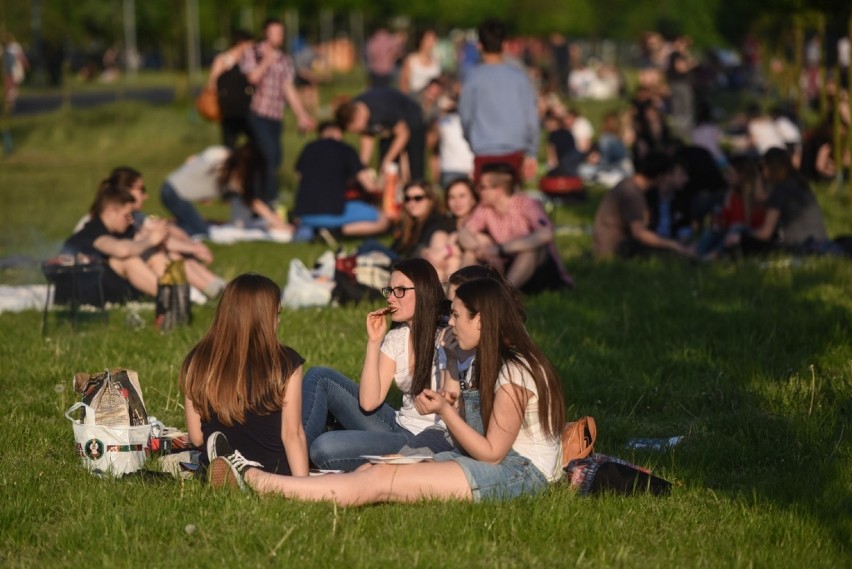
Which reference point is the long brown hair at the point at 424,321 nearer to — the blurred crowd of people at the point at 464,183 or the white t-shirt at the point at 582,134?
the blurred crowd of people at the point at 464,183

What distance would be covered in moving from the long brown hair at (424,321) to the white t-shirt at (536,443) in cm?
65

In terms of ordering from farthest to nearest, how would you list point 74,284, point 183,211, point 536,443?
point 183,211 < point 74,284 < point 536,443

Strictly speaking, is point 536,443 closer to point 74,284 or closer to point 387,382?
point 387,382

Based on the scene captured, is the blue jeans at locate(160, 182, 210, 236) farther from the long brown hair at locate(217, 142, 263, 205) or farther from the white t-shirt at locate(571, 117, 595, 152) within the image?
the white t-shirt at locate(571, 117, 595, 152)

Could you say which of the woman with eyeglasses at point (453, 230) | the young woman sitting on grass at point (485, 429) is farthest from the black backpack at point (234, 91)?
the young woman sitting on grass at point (485, 429)

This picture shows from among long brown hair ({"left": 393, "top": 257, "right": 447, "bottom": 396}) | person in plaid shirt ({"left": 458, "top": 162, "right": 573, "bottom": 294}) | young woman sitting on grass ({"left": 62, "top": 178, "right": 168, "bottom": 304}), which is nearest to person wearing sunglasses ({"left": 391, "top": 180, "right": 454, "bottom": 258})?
person in plaid shirt ({"left": 458, "top": 162, "right": 573, "bottom": 294})

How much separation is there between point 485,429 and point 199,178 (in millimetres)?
9650

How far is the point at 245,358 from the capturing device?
6.04 metres

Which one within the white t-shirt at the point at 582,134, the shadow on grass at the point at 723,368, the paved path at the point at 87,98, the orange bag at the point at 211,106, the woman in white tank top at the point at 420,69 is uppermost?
the woman in white tank top at the point at 420,69

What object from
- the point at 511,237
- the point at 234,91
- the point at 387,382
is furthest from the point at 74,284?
the point at 234,91

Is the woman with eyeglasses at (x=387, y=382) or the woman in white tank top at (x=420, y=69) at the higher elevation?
the woman in white tank top at (x=420, y=69)

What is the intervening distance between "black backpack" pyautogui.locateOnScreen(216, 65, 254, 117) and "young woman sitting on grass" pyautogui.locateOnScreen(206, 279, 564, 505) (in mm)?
11359

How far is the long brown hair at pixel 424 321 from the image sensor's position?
6441mm

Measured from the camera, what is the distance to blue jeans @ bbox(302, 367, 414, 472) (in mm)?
6367
